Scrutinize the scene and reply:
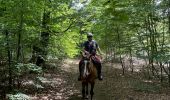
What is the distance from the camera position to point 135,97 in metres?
13.4

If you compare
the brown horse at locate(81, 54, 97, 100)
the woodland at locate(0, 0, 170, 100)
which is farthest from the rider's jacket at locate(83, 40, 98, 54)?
the woodland at locate(0, 0, 170, 100)

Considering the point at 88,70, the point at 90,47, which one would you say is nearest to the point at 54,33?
the point at 90,47

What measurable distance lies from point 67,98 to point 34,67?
239 cm

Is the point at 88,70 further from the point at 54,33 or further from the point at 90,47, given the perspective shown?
the point at 54,33

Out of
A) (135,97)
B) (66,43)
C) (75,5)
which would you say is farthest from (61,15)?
(135,97)

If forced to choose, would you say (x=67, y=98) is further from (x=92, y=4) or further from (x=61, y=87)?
(x=92, y=4)

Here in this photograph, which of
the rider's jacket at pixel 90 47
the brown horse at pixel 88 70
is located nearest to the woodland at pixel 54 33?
the brown horse at pixel 88 70

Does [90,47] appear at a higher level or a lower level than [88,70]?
higher

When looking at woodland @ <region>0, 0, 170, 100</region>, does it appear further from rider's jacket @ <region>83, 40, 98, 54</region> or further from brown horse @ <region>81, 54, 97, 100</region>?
rider's jacket @ <region>83, 40, 98, 54</region>

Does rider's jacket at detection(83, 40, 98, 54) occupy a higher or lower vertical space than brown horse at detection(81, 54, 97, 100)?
higher

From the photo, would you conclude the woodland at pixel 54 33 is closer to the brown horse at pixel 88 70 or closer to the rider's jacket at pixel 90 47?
the brown horse at pixel 88 70

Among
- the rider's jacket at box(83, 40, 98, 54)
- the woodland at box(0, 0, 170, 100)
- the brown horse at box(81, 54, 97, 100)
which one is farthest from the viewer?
the rider's jacket at box(83, 40, 98, 54)

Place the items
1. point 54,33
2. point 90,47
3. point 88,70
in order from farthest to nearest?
point 54,33, point 90,47, point 88,70

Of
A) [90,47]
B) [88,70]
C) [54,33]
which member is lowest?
[88,70]
